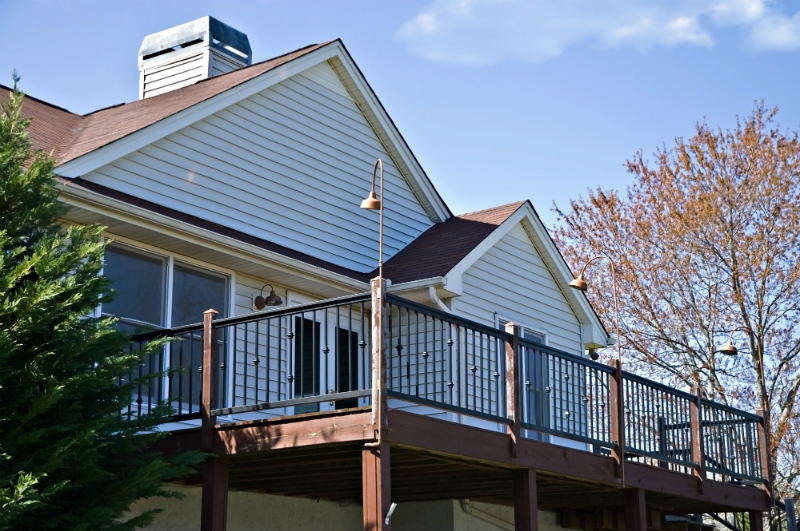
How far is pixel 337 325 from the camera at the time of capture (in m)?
8.56

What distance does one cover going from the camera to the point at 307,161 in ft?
46.9

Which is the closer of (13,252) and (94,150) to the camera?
(13,252)

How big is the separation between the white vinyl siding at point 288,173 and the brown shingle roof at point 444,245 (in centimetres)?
32

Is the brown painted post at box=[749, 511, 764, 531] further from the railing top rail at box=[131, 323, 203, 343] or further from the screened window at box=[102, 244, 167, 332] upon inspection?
the railing top rail at box=[131, 323, 203, 343]

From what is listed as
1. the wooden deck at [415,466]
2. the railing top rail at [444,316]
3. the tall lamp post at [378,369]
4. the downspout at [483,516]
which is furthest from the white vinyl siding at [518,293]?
the tall lamp post at [378,369]

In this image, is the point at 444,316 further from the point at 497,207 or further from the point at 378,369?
the point at 497,207

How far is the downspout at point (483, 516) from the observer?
520 inches

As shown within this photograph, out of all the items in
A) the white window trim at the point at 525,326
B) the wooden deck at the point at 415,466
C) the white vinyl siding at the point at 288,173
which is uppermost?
the white vinyl siding at the point at 288,173

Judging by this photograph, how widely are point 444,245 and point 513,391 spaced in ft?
17.6

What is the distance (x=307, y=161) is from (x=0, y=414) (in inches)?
301

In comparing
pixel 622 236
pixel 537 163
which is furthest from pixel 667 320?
pixel 537 163

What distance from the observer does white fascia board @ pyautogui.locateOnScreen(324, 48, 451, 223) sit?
50.1 ft

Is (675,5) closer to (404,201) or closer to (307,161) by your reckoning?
(404,201)

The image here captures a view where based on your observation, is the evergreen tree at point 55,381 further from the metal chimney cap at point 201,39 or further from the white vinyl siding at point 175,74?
the metal chimney cap at point 201,39
